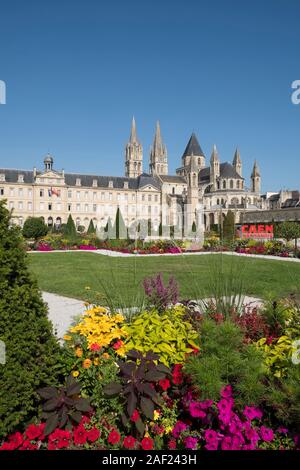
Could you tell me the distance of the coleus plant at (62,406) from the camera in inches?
90.7

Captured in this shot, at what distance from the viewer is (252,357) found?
2590mm

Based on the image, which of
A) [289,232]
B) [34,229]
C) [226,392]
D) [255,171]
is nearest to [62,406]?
[226,392]

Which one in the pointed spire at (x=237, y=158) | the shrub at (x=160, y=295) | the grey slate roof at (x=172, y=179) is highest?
the pointed spire at (x=237, y=158)

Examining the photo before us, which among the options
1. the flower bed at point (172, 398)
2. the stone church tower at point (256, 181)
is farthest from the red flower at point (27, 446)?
the stone church tower at point (256, 181)

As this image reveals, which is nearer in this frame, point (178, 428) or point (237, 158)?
point (178, 428)

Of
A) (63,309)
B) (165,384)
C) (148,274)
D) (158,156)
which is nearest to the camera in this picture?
(165,384)

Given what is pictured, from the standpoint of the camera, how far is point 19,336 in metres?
2.34

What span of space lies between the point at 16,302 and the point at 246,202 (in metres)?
66.6

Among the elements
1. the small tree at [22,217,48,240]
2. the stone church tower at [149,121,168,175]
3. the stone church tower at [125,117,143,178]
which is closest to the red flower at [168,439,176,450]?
the small tree at [22,217,48,240]

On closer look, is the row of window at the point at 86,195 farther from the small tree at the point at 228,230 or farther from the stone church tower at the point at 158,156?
the small tree at the point at 228,230

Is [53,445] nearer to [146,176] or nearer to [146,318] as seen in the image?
[146,318]

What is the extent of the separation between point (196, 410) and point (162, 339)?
2.62 ft

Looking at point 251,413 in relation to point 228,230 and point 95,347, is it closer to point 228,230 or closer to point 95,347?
point 95,347

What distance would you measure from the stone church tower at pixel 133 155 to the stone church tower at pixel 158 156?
2.81m
